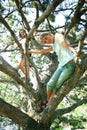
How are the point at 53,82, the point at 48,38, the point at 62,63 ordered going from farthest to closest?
the point at 48,38 → the point at 53,82 → the point at 62,63

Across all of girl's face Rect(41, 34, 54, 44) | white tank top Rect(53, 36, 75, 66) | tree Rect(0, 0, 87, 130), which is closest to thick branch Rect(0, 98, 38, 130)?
tree Rect(0, 0, 87, 130)

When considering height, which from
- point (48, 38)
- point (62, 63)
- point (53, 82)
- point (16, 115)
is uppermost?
point (48, 38)

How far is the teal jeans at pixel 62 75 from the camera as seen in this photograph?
15.3 feet

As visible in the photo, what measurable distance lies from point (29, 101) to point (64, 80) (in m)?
1.65

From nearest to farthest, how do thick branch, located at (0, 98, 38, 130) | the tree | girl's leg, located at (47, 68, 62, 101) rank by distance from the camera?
the tree < thick branch, located at (0, 98, 38, 130) < girl's leg, located at (47, 68, 62, 101)

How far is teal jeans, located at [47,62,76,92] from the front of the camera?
4.67 m

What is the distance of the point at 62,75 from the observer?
479 cm

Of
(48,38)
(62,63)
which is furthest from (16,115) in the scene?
(48,38)

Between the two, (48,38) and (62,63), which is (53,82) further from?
(48,38)

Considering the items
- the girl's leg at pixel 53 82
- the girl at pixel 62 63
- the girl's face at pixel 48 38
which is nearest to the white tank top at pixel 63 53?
the girl at pixel 62 63

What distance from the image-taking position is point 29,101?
6281mm

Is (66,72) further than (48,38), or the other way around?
(48,38)

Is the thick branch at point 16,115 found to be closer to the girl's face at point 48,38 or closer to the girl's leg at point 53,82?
the girl's leg at point 53,82

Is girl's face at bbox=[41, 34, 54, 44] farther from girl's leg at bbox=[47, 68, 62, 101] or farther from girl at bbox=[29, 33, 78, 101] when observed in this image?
girl's leg at bbox=[47, 68, 62, 101]
